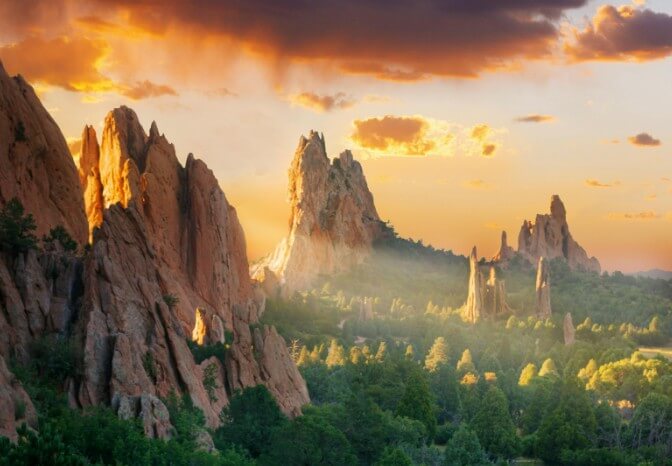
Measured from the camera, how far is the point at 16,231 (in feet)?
182

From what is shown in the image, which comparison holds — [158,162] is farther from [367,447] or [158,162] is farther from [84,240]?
[367,447]

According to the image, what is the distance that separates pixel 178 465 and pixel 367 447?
857 inches

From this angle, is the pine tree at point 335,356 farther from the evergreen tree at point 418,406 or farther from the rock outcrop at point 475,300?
the rock outcrop at point 475,300

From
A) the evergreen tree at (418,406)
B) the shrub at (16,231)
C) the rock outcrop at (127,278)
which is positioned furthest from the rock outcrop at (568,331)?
the shrub at (16,231)

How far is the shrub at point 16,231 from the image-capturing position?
181 feet

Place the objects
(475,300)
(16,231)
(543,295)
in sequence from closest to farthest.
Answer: (16,231) < (475,300) < (543,295)

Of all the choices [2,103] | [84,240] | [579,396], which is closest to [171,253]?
[84,240]

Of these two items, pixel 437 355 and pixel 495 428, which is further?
pixel 437 355

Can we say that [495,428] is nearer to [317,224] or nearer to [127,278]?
[127,278]

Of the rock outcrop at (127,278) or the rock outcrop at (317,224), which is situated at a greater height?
the rock outcrop at (317,224)

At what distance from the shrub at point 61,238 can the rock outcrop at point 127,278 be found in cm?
47

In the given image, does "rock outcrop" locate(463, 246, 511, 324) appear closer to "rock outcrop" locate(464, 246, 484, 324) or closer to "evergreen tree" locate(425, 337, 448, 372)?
"rock outcrop" locate(464, 246, 484, 324)

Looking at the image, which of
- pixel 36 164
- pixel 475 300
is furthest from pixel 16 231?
pixel 475 300

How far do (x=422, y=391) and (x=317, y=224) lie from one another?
10050 centimetres
